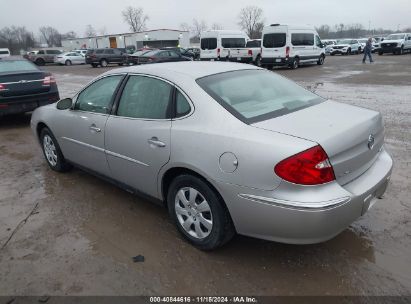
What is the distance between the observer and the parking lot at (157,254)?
277cm

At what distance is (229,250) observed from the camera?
321cm

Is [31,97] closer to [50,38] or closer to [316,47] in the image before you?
[316,47]

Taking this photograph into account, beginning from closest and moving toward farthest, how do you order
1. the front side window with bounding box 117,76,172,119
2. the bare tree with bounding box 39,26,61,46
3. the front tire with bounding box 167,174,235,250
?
the front tire with bounding box 167,174,235,250 → the front side window with bounding box 117,76,172,119 → the bare tree with bounding box 39,26,61,46

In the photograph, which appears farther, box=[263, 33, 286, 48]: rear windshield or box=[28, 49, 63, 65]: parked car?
box=[28, 49, 63, 65]: parked car

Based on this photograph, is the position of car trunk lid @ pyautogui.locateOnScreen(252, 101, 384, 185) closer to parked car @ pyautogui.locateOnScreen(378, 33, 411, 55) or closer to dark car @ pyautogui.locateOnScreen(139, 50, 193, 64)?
dark car @ pyautogui.locateOnScreen(139, 50, 193, 64)

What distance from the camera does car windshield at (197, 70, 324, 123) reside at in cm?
303

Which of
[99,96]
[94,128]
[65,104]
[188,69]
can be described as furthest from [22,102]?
[188,69]

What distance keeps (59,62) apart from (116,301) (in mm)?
39862

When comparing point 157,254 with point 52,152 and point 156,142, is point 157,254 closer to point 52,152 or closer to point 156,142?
point 156,142

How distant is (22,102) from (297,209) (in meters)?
7.21

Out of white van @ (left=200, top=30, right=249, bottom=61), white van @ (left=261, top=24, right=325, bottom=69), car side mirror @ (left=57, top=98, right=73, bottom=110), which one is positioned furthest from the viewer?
white van @ (left=200, top=30, right=249, bottom=61)

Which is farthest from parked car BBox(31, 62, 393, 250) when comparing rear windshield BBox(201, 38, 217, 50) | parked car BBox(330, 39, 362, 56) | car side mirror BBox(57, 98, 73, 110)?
parked car BBox(330, 39, 362, 56)

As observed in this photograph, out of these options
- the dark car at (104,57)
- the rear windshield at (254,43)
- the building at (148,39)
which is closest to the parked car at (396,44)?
the rear windshield at (254,43)

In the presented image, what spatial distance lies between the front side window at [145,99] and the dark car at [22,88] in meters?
5.16
